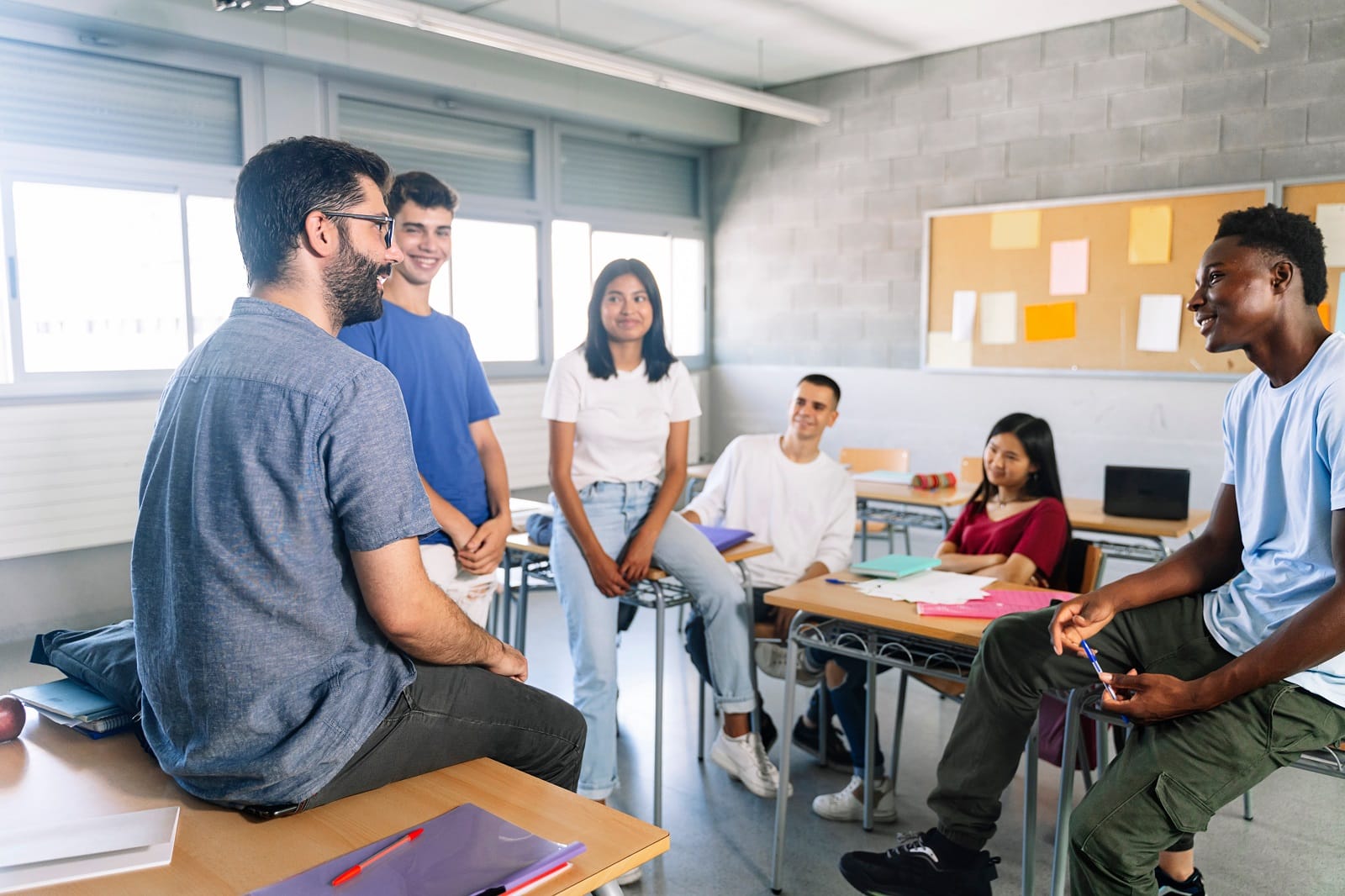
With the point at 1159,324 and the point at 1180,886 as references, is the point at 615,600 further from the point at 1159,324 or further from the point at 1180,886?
the point at 1159,324

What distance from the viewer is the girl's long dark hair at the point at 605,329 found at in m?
2.77

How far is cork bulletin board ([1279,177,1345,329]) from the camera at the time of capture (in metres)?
4.56

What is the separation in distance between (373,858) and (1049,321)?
16.8 ft

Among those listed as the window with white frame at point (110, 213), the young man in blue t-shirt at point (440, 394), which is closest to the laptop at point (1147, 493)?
the young man in blue t-shirt at point (440, 394)

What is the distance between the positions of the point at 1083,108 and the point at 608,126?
2847mm

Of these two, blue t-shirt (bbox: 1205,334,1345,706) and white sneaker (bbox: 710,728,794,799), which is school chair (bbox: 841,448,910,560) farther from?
blue t-shirt (bbox: 1205,334,1345,706)

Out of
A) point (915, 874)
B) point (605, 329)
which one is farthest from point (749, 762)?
point (605, 329)

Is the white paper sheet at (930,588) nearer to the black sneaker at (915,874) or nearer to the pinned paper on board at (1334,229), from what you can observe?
the black sneaker at (915,874)

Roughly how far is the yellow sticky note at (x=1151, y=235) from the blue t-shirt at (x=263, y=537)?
4795 mm

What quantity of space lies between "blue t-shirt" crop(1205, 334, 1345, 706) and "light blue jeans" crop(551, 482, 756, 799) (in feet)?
3.92

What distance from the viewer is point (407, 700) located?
4.51 feet

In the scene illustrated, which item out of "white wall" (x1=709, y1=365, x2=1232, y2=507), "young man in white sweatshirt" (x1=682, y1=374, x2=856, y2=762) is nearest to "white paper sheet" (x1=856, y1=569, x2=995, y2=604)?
"young man in white sweatshirt" (x1=682, y1=374, x2=856, y2=762)

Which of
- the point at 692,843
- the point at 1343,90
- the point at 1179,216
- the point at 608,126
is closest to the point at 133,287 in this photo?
the point at 608,126

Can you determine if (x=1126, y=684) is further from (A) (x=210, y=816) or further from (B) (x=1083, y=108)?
(B) (x=1083, y=108)
